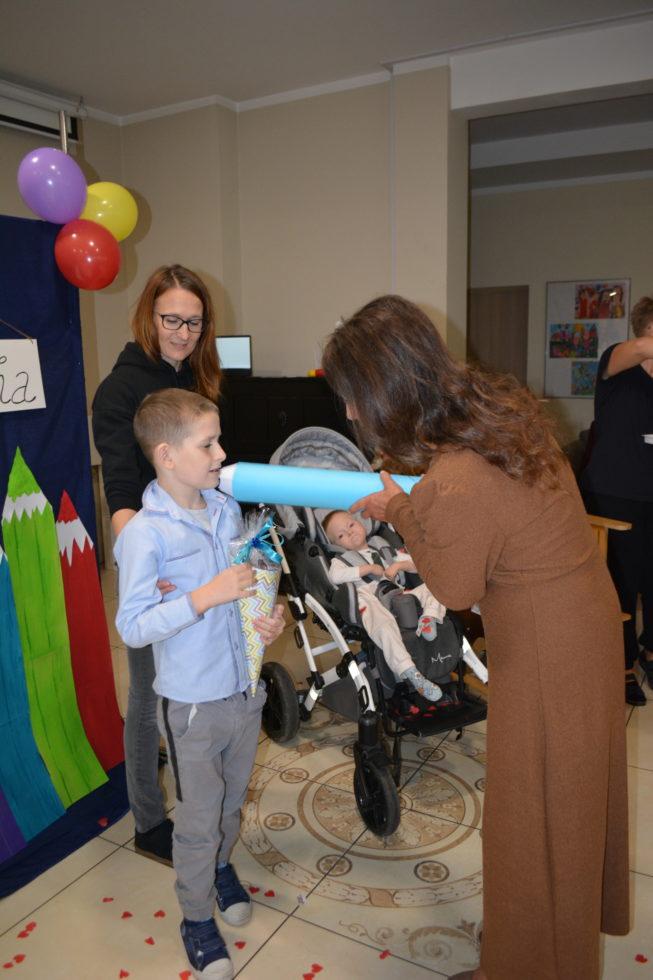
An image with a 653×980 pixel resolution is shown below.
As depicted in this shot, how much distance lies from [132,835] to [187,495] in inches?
49.6

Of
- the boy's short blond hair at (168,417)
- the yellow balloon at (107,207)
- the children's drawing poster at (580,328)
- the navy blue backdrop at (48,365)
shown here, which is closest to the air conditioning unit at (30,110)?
the yellow balloon at (107,207)

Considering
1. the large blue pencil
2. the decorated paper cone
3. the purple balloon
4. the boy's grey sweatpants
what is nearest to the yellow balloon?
the purple balloon

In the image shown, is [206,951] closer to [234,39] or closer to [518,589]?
[518,589]

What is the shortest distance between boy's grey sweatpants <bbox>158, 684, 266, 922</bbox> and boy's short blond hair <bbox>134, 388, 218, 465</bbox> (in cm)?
61

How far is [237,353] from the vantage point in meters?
5.25

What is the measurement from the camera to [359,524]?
112 inches

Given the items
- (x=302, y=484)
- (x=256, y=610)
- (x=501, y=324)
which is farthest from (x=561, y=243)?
(x=256, y=610)

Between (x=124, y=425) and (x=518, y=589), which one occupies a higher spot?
(x=124, y=425)

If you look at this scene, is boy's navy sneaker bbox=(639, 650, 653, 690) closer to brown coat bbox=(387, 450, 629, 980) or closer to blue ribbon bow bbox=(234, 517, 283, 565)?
brown coat bbox=(387, 450, 629, 980)

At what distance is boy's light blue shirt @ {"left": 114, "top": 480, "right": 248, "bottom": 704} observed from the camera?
5.03 feet

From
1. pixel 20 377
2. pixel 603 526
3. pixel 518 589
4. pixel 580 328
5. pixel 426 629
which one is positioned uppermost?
pixel 580 328

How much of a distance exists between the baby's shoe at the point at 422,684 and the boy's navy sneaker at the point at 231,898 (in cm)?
76

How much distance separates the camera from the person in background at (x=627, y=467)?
298 centimetres

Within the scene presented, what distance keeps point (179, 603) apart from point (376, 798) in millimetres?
1104
